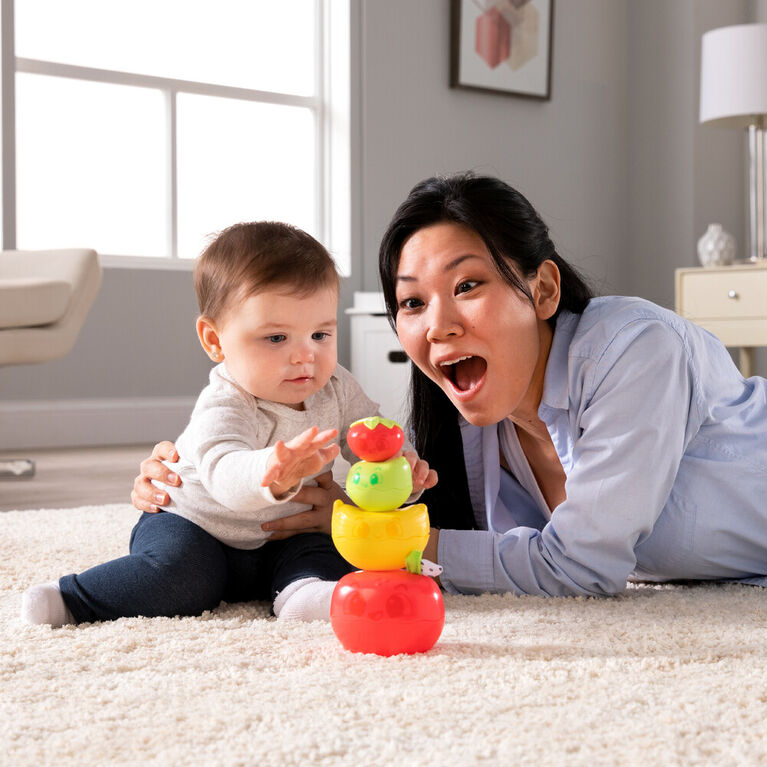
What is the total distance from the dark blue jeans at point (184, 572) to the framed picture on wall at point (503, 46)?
3.86m

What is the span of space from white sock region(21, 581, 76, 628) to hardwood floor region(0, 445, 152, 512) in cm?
126

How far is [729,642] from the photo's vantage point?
1.03 m

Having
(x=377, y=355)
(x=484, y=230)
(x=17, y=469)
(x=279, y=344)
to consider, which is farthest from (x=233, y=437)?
(x=377, y=355)

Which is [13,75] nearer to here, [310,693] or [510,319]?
[510,319]

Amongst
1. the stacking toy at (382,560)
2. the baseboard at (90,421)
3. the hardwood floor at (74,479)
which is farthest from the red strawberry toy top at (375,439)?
the baseboard at (90,421)

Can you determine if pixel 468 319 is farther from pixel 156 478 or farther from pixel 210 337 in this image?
pixel 156 478

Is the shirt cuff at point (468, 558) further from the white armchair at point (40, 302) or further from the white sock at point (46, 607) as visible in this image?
the white armchair at point (40, 302)

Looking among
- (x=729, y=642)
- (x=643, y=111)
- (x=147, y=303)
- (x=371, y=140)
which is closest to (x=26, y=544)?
(x=729, y=642)

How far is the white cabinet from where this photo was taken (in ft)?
13.5

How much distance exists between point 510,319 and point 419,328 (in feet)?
0.37

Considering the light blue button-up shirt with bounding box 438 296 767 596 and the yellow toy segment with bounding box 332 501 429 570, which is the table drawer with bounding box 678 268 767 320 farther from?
the yellow toy segment with bounding box 332 501 429 570

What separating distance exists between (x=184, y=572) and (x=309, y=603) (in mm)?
169

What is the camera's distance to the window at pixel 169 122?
158 inches

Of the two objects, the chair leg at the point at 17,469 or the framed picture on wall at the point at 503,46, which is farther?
the framed picture on wall at the point at 503,46
